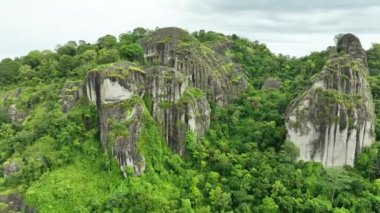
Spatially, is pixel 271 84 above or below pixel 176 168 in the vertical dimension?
above

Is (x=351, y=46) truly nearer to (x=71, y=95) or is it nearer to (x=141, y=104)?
(x=141, y=104)

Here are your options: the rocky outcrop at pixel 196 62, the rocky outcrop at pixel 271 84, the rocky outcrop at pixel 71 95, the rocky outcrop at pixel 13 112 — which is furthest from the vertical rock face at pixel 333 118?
the rocky outcrop at pixel 13 112

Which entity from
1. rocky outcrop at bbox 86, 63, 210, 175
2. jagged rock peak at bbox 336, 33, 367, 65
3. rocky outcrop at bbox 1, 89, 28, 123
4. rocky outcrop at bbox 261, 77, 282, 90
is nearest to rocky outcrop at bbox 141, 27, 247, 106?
rocky outcrop at bbox 261, 77, 282, 90

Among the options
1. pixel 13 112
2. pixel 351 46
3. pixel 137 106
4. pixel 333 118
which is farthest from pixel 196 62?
pixel 13 112

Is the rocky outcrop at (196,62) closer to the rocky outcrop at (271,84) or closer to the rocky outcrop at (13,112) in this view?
the rocky outcrop at (271,84)

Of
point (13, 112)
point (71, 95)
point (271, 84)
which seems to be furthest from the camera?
point (271, 84)

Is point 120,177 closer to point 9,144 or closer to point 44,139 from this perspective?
point 44,139

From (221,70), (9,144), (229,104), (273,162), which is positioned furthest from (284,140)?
(9,144)
